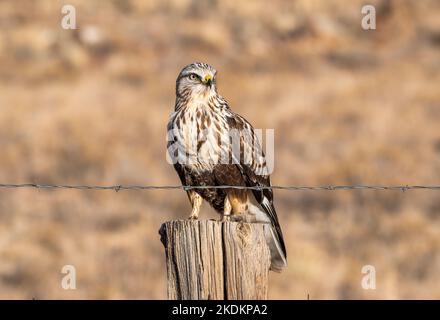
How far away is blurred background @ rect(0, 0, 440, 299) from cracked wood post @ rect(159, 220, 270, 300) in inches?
→ 250

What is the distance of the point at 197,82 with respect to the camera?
7293 millimetres

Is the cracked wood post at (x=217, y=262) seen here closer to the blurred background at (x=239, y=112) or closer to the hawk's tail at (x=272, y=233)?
the hawk's tail at (x=272, y=233)

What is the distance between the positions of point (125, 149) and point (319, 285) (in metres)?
5.95

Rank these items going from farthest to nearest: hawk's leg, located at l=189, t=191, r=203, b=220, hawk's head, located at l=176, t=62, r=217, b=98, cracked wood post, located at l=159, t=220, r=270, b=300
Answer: hawk's head, located at l=176, t=62, r=217, b=98 → hawk's leg, located at l=189, t=191, r=203, b=220 → cracked wood post, located at l=159, t=220, r=270, b=300

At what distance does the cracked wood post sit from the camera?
4941 millimetres

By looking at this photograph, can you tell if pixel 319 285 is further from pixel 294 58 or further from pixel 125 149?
pixel 294 58

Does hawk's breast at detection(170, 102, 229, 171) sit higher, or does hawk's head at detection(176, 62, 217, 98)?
hawk's head at detection(176, 62, 217, 98)

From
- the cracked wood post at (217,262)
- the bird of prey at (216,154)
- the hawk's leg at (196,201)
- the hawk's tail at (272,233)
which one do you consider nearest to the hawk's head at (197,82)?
the bird of prey at (216,154)

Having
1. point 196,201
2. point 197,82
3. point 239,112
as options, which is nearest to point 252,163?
point 196,201

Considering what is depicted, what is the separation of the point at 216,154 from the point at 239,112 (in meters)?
11.6

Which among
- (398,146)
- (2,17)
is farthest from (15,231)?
(2,17)

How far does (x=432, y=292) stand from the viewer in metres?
11.7

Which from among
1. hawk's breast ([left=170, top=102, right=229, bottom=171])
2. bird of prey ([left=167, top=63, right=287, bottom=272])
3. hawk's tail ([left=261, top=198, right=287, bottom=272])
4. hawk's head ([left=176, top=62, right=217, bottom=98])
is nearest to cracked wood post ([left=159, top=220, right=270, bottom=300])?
hawk's tail ([left=261, top=198, right=287, bottom=272])

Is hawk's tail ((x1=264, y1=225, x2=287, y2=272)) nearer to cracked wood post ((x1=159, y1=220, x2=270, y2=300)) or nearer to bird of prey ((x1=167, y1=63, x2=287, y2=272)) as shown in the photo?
bird of prey ((x1=167, y1=63, x2=287, y2=272))
